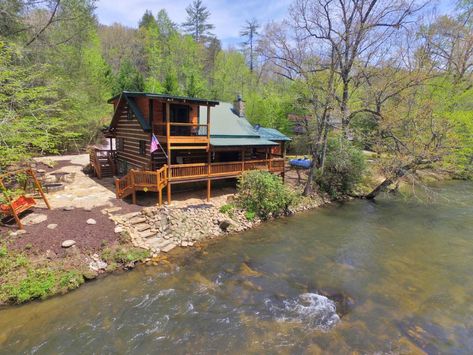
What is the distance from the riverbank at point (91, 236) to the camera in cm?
862

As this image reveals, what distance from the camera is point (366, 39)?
19078mm

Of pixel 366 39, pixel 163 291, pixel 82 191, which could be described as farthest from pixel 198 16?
pixel 163 291

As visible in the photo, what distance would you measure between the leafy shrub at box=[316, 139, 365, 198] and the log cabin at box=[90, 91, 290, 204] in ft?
13.2

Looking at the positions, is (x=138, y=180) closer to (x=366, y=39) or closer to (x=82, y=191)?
(x=82, y=191)

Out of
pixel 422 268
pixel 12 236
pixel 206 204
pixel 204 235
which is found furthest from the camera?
→ pixel 206 204

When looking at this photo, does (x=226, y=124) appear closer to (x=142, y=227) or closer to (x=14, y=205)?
(x=142, y=227)

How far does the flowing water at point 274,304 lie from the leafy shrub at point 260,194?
8.13 ft

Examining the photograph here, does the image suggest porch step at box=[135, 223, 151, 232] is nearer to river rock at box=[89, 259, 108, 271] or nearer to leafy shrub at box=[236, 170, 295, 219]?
river rock at box=[89, 259, 108, 271]

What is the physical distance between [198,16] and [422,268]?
54426 millimetres

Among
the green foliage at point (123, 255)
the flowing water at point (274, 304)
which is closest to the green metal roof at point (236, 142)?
the flowing water at point (274, 304)

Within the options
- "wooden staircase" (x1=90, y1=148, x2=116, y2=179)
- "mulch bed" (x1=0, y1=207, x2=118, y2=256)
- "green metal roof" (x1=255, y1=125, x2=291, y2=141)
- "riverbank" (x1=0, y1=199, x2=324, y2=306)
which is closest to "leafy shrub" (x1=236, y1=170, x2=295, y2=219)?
"riverbank" (x1=0, y1=199, x2=324, y2=306)

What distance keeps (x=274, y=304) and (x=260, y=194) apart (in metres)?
7.77

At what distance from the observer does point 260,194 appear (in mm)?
15773

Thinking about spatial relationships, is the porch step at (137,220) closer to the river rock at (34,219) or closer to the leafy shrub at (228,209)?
the river rock at (34,219)
